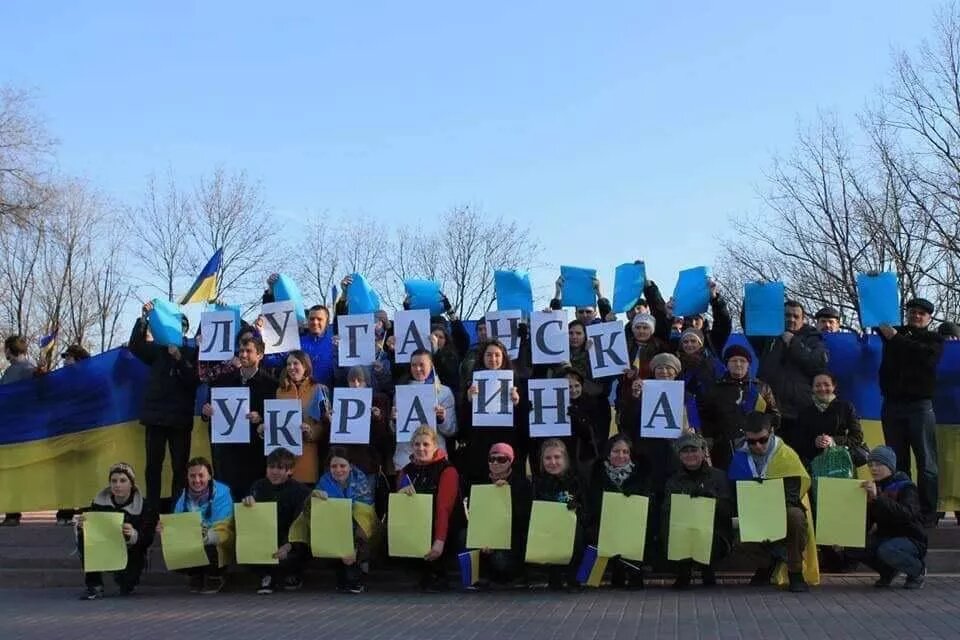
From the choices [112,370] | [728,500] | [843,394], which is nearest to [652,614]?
[728,500]

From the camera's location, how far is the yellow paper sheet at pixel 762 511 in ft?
29.5

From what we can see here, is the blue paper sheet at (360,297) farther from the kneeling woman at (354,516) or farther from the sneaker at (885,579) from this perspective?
the sneaker at (885,579)

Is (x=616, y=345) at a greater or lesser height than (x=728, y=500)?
greater

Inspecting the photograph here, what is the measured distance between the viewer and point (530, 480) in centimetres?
969

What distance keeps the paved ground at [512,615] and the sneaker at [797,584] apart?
5.4 inches

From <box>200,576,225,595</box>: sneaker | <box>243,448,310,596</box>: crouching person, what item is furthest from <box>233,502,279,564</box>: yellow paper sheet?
<box>200,576,225,595</box>: sneaker

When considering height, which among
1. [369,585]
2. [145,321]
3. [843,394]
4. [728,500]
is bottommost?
[369,585]

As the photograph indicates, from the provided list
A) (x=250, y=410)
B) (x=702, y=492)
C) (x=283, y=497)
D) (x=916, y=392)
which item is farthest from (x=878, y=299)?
(x=250, y=410)

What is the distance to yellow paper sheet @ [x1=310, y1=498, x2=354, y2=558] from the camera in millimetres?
9523

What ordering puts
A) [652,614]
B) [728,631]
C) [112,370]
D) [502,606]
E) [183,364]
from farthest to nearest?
[112,370]
[183,364]
[502,606]
[652,614]
[728,631]

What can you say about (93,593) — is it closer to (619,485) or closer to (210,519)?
(210,519)

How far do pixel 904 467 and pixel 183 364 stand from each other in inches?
295

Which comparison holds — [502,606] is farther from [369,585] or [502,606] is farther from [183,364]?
[183,364]

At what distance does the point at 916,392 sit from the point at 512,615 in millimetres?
4880
